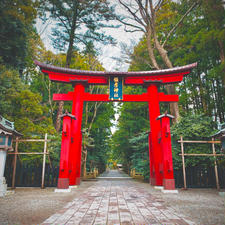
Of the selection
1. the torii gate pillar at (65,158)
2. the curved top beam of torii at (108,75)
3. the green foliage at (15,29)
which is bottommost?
the torii gate pillar at (65,158)

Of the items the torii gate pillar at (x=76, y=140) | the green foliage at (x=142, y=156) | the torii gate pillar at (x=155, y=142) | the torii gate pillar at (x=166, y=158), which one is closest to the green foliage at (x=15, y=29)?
the torii gate pillar at (x=76, y=140)

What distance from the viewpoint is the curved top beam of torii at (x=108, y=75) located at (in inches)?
341

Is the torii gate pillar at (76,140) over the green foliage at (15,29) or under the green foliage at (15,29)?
under

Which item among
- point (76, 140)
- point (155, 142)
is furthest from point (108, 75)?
point (155, 142)

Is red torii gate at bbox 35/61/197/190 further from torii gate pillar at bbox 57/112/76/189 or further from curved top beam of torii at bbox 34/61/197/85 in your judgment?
torii gate pillar at bbox 57/112/76/189

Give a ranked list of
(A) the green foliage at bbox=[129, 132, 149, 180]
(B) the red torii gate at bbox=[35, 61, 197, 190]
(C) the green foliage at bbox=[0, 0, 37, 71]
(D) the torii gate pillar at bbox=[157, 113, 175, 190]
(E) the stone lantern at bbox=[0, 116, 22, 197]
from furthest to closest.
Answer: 1. (C) the green foliage at bbox=[0, 0, 37, 71]
2. (A) the green foliage at bbox=[129, 132, 149, 180]
3. (B) the red torii gate at bbox=[35, 61, 197, 190]
4. (D) the torii gate pillar at bbox=[157, 113, 175, 190]
5. (E) the stone lantern at bbox=[0, 116, 22, 197]

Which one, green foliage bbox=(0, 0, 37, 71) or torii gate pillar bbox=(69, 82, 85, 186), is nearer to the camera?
torii gate pillar bbox=(69, 82, 85, 186)

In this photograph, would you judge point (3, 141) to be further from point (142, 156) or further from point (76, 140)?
point (142, 156)

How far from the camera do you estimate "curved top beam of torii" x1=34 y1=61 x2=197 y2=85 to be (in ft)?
28.5

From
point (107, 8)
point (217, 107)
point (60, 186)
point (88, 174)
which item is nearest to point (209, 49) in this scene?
point (217, 107)

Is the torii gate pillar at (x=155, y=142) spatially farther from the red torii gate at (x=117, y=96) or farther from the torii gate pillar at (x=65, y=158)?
the torii gate pillar at (x=65, y=158)

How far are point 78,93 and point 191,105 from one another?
38.8ft

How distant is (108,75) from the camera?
8898 mm

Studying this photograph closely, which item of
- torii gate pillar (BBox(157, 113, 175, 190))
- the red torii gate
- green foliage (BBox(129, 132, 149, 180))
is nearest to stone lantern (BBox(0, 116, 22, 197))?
the red torii gate
